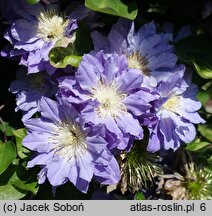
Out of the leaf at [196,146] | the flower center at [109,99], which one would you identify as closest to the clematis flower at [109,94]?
the flower center at [109,99]

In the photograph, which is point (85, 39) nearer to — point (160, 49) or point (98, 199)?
point (160, 49)

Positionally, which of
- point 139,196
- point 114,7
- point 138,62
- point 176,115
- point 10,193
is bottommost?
point 139,196

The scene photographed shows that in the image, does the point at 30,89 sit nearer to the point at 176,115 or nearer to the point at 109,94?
the point at 109,94

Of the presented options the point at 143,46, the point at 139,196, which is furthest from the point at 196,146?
the point at 143,46

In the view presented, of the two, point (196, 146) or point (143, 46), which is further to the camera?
point (196, 146)

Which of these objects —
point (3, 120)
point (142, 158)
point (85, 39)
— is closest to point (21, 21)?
point (85, 39)

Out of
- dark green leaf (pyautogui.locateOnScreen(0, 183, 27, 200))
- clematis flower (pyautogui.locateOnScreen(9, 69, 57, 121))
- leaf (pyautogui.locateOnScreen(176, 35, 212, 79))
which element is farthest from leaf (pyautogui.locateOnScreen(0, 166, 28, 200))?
leaf (pyautogui.locateOnScreen(176, 35, 212, 79))

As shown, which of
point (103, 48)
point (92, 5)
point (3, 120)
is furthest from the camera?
point (3, 120)

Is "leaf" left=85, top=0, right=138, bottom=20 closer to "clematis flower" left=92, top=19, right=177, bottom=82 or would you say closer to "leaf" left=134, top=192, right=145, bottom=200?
"clematis flower" left=92, top=19, right=177, bottom=82
